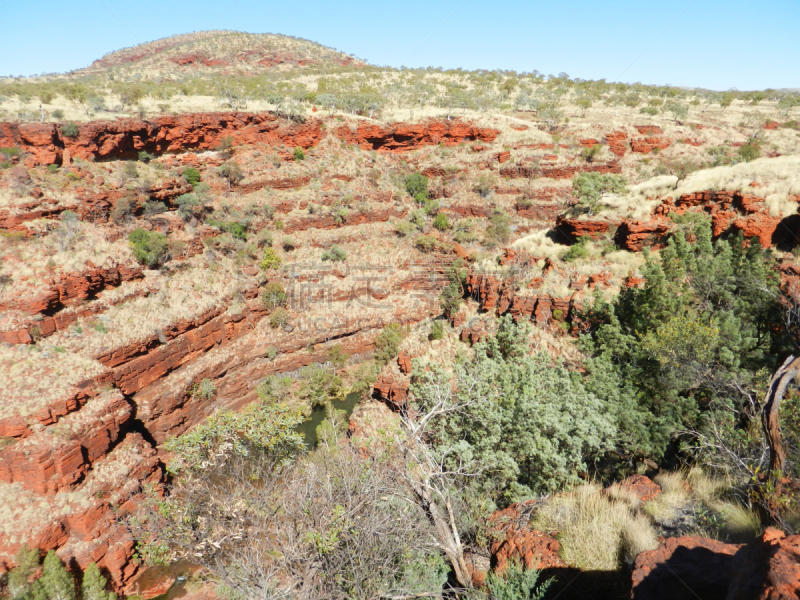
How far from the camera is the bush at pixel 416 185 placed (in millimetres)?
37469

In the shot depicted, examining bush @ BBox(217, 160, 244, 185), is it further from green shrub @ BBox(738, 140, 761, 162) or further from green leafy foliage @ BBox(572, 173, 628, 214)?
green shrub @ BBox(738, 140, 761, 162)

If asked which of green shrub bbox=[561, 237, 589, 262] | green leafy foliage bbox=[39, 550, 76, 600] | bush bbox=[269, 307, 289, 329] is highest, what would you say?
green shrub bbox=[561, 237, 589, 262]

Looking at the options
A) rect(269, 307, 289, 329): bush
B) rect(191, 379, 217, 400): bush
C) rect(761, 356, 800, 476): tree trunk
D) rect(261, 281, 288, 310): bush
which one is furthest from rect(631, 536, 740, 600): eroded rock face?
rect(261, 281, 288, 310): bush

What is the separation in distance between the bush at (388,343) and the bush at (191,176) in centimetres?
2019

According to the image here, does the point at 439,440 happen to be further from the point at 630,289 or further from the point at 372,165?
the point at 372,165

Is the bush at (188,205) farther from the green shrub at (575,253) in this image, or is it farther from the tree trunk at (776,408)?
the tree trunk at (776,408)

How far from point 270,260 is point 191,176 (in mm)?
10519

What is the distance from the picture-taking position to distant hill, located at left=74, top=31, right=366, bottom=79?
7244cm

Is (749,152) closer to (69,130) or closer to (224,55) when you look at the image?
(69,130)

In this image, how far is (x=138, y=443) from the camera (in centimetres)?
1645

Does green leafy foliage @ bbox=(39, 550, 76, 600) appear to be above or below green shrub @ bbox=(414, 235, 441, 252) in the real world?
below

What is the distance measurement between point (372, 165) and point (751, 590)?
39799mm

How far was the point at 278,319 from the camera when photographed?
2534 cm

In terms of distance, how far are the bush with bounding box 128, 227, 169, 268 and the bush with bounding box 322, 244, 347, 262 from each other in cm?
1093
